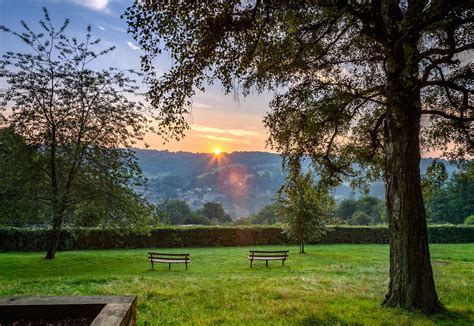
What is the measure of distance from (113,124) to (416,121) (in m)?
18.7

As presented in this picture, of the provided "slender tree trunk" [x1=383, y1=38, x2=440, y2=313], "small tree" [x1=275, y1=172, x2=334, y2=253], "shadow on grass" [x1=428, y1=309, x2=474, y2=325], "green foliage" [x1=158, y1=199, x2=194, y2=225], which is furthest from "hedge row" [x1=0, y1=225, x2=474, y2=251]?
"green foliage" [x1=158, y1=199, x2=194, y2=225]

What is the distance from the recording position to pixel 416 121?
29.5 feet

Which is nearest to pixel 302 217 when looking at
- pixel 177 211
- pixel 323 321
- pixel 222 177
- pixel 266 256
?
pixel 266 256

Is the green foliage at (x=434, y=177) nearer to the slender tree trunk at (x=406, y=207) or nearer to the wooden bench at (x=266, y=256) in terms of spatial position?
the slender tree trunk at (x=406, y=207)

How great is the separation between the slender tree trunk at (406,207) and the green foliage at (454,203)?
62090 mm

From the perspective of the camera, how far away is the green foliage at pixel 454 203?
6569 cm

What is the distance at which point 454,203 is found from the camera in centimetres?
6719

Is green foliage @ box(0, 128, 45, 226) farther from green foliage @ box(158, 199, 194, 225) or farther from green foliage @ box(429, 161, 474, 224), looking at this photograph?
green foliage @ box(429, 161, 474, 224)

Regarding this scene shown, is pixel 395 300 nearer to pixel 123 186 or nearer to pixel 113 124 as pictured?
pixel 123 186

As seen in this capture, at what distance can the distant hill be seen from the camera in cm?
16112

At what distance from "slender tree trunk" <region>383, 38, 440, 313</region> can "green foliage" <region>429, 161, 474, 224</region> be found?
2444 inches

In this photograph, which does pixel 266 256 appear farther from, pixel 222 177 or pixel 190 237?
Answer: pixel 222 177

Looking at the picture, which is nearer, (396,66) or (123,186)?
(396,66)

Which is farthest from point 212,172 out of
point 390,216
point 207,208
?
point 390,216
